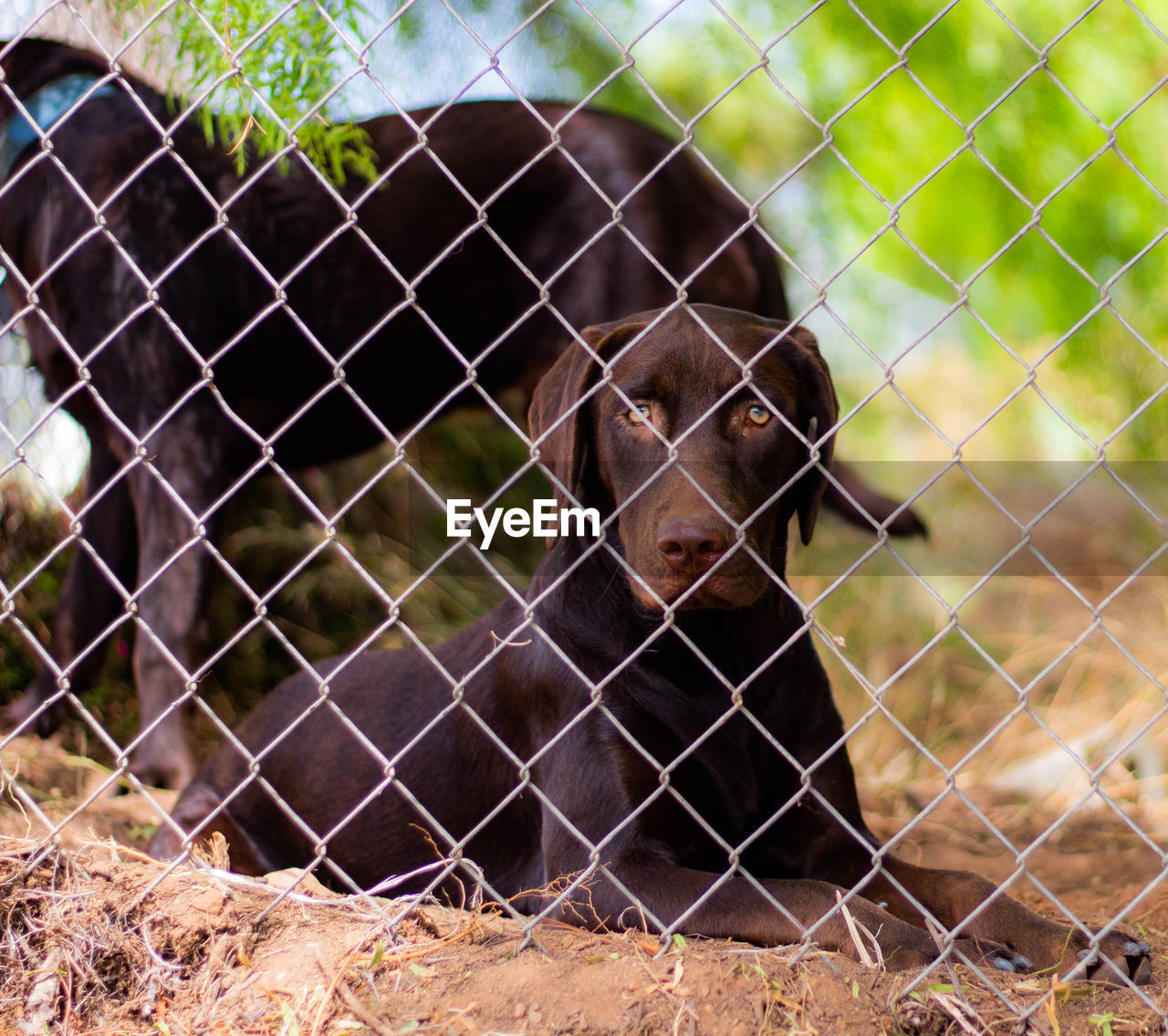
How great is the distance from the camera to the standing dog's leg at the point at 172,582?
12.0 feet

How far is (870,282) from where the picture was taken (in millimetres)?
7285

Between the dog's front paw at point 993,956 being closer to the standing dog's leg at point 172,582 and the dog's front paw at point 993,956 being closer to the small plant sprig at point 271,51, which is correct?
the small plant sprig at point 271,51

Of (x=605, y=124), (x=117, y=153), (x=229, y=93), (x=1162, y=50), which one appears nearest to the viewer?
(x=229, y=93)

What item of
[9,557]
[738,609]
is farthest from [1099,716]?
[9,557]

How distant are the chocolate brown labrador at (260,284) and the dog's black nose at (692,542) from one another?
148 centimetres

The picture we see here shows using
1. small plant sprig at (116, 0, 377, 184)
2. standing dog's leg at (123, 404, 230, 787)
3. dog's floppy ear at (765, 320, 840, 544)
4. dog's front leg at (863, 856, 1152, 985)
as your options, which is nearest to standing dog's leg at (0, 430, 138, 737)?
standing dog's leg at (123, 404, 230, 787)

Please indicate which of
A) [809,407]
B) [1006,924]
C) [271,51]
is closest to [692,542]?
[809,407]

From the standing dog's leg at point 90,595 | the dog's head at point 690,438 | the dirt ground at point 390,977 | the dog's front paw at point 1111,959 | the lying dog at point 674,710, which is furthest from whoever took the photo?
the standing dog's leg at point 90,595

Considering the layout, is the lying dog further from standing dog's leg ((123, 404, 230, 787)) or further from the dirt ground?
standing dog's leg ((123, 404, 230, 787))

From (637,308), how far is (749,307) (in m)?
0.47

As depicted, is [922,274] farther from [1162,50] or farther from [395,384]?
[395,384]

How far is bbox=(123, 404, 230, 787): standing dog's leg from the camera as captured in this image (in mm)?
3668

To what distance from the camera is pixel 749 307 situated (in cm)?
421

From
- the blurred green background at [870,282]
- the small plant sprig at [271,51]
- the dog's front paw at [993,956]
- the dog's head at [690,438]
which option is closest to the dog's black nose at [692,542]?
the dog's head at [690,438]
